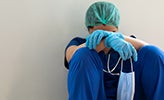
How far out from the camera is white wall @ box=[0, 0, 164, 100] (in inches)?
47.3

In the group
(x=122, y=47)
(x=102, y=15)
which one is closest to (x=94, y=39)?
(x=122, y=47)

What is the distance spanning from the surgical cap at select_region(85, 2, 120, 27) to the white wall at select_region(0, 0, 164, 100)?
0.15 metres

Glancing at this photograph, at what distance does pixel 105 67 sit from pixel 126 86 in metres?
0.12

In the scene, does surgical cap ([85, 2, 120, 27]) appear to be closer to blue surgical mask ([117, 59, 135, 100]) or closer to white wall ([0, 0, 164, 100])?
white wall ([0, 0, 164, 100])

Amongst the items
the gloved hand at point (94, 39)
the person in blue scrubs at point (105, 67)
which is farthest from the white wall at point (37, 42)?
the gloved hand at point (94, 39)

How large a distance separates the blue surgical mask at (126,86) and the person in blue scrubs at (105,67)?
4 centimetres

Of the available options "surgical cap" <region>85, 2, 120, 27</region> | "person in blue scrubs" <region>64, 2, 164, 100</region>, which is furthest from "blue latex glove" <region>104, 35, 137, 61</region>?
"surgical cap" <region>85, 2, 120, 27</region>

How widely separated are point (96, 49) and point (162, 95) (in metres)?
0.30

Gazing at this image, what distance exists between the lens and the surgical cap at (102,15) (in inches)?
44.3

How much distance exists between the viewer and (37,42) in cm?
124

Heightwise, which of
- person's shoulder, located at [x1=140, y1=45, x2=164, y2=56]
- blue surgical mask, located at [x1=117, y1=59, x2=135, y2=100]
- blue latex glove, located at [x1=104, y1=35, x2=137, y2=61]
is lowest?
blue surgical mask, located at [x1=117, y1=59, x2=135, y2=100]

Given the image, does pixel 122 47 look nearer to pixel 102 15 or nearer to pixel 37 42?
pixel 102 15

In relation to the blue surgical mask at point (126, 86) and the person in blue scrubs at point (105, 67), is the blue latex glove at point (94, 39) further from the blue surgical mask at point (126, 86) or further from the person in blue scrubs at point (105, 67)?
the blue surgical mask at point (126, 86)

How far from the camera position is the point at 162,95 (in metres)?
0.97
